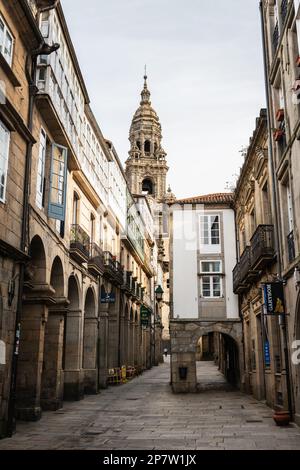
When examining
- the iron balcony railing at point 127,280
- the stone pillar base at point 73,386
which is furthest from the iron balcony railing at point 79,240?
the iron balcony railing at point 127,280

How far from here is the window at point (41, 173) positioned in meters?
15.0

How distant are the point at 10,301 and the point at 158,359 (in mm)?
45392

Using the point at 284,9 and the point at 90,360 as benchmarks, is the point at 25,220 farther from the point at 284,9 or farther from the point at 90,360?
the point at 90,360

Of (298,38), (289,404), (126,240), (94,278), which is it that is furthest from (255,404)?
(126,240)

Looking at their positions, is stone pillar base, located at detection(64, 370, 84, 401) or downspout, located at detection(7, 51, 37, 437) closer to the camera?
downspout, located at detection(7, 51, 37, 437)

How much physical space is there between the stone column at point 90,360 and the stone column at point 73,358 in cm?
209

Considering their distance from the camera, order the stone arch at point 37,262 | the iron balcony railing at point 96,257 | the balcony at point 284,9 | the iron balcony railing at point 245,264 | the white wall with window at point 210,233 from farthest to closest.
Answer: the white wall with window at point 210,233
the iron balcony railing at point 96,257
the iron balcony railing at point 245,264
the stone arch at point 37,262
the balcony at point 284,9

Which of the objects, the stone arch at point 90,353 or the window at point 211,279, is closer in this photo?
the stone arch at point 90,353

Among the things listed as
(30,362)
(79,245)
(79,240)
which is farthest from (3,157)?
(79,240)

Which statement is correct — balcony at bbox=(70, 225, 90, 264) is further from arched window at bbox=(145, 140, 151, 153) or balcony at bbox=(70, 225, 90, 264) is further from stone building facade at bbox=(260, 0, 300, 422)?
arched window at bbox=(145, 140, 151, 153)

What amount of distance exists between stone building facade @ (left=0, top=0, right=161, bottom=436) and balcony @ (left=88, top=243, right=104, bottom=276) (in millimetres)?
63

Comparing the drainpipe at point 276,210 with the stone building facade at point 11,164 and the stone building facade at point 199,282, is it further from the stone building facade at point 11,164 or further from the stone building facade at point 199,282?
the stone building facade at point 199,282

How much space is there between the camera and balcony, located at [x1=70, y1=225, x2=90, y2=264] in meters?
19.1

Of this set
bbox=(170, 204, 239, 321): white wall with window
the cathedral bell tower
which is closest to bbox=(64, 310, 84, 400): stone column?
bbox=(170, 204, 239, 321): white wall with window
